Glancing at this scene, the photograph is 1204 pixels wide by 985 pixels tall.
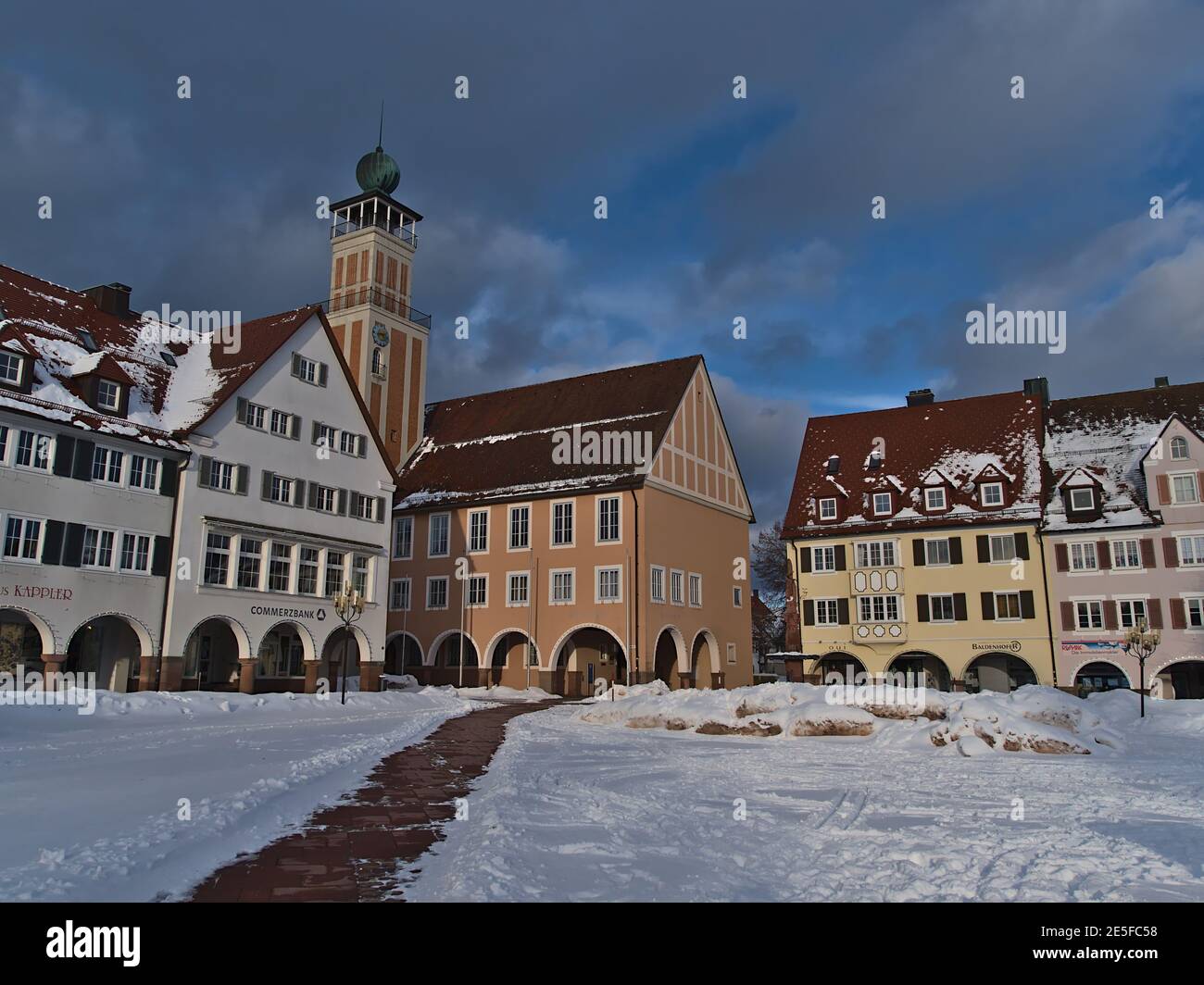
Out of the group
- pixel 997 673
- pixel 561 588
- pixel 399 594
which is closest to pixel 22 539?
pixel 561 588

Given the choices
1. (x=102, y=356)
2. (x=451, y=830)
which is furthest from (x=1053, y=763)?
(x=102, y=356)

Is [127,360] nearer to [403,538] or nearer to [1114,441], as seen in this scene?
[403,538]

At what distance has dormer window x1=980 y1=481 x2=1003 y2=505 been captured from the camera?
45.4 m

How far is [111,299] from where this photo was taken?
37469 mm

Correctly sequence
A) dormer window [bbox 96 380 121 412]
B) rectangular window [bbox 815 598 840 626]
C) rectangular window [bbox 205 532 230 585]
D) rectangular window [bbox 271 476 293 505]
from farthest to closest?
rectangular window [bbox 815 598 840 626], rectangular window [bbox 271 476 293 505], rectangular window [bbox 205 532 230 585], dormer window [bbox 96 380 121 412]

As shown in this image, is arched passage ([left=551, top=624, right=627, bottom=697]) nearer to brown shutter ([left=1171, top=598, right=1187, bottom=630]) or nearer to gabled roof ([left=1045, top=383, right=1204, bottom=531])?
gabled roof ([left=1045, top=383, right=1204, bottom=531])

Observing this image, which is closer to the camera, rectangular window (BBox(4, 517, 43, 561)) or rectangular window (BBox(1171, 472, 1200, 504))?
rectangular window (BBox(4, 517, 43, 561))

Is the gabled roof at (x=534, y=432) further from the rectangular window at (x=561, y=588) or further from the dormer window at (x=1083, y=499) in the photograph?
the dormer window at (x=1083, y=499)

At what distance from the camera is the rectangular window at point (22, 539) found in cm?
2698

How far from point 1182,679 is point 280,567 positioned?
128ft

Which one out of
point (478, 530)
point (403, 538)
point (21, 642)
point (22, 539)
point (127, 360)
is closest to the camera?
point (22, 539)

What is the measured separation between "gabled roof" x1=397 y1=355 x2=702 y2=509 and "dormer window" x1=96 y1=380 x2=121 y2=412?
62.2ft

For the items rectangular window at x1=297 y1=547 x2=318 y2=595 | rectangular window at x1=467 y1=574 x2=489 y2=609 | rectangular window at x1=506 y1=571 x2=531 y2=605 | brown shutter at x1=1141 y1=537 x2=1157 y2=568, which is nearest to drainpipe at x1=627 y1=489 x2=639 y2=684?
rectangular window at x1=506 y1=571 x2=531 y2=605
